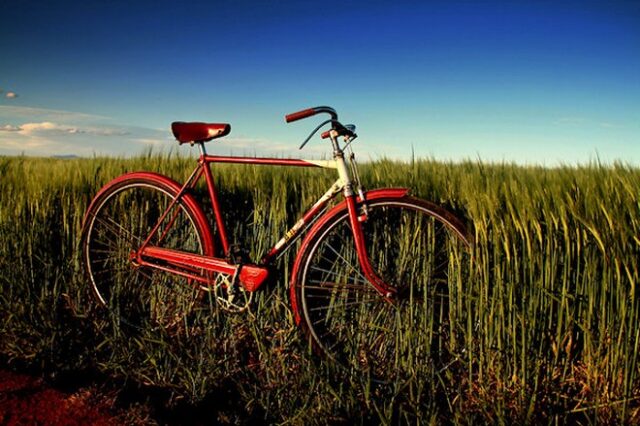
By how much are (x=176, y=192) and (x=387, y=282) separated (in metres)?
1.49

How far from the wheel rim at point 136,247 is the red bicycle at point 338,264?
0.5 inches

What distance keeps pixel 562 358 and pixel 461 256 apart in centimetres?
63

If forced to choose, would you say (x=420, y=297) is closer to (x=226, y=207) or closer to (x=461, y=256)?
(x=461, y=256)

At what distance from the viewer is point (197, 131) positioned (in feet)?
9.29

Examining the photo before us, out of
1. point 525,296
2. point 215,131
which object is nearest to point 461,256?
point 525,296

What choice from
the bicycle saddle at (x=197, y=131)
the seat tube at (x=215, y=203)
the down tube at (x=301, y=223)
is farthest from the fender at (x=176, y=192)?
the down tube at (x=301, y=223)

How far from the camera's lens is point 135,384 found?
268cm

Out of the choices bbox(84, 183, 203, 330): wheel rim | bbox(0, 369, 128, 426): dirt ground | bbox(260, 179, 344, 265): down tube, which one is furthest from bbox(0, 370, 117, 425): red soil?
bbox(260, 179, 344, 265): down tube

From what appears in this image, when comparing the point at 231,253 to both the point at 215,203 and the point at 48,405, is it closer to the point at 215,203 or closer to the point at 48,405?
the point at 215,203

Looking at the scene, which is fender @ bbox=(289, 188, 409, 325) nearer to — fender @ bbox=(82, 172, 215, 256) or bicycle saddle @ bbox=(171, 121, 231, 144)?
fender @ bbox=(82, 172, 215, 256)

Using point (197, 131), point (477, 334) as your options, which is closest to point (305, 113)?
point (197, 131)

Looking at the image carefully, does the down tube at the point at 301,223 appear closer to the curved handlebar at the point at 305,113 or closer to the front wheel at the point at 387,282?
the front wheel at the point at 387,282

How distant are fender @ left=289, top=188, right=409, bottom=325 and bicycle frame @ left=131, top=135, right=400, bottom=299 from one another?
0.05 feet

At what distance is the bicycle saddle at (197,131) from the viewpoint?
9.07 feet
